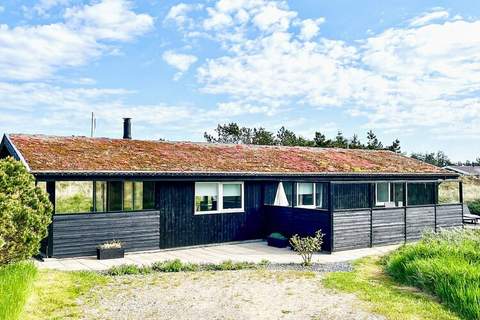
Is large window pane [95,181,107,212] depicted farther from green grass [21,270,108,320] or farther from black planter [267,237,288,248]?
black planter [267,237,288,248]

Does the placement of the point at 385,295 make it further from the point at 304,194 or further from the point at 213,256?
the point at 304,194

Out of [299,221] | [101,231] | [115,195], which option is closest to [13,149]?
[115,195]

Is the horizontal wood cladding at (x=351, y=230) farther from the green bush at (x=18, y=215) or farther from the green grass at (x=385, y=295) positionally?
the green bush at (x=18, y=215)

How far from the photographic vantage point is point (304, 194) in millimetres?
18344

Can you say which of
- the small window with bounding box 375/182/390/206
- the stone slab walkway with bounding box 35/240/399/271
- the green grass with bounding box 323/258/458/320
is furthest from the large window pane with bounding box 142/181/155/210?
the small window with bounding box 375/182/390/206

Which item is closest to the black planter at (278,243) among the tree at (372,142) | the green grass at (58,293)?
the green grass at (58,293)

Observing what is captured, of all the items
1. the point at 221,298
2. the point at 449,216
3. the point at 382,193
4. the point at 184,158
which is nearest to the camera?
the point at 221,298

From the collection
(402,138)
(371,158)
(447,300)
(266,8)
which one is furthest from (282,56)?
(402,138)

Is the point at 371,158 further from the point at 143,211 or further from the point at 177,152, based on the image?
the point at 143,211

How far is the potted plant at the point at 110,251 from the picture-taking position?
504 inches

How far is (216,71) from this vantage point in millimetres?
20375

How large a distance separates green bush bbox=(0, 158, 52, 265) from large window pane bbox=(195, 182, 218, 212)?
19.8ft

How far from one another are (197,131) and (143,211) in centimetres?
4102

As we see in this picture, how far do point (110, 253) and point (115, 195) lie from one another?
1.98m
